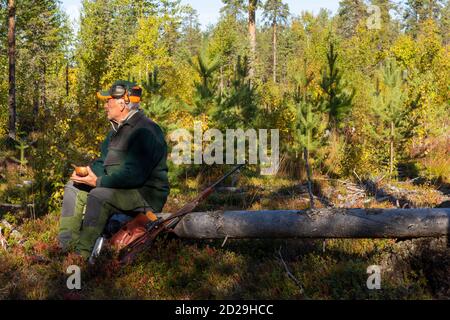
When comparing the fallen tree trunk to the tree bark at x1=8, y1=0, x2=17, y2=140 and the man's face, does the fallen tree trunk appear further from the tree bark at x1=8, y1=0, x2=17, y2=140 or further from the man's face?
the tree bark at x1=8, y1=0, x2=17, y2=140

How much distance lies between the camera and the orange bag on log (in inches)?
198

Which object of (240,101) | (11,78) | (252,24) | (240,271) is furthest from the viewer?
(252,24)

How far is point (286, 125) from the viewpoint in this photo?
49.9ft

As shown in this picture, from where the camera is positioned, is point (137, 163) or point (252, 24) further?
point (252, 24)

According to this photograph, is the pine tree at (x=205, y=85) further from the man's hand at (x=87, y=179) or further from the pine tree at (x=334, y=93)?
the man's hand at (x=87, y=179)

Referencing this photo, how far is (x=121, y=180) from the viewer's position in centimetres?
498

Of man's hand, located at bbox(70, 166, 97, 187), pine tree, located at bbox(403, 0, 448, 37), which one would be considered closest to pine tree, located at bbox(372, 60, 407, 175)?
man's hand, located at bbox(70, 166, 97, 187)

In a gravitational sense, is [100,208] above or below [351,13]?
below

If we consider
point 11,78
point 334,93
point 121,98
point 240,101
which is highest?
point 11,78

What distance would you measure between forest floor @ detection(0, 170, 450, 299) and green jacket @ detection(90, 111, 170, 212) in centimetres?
62

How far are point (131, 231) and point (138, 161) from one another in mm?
748

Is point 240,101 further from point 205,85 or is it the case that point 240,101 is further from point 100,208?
point 100,208

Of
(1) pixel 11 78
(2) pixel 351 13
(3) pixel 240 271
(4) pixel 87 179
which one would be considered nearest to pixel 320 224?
(3) pixel 240 271

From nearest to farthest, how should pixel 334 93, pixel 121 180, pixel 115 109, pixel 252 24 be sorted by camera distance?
1. pixel 121 180
2. pixel 115 109
3. pixel 334 93
4. pixel 252 24
